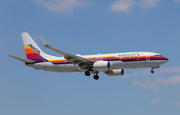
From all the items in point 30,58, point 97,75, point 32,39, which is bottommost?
point 97,75

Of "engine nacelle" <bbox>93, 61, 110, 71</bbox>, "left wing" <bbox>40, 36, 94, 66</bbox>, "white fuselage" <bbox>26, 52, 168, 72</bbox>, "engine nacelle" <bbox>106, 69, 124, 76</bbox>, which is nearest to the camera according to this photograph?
"left wing" <bbox>40, 36, 94, 66</bbox>

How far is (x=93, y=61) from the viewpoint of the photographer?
5353 centimetres

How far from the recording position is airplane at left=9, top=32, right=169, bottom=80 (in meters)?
51.7

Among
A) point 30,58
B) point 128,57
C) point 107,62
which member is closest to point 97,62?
point 107,62

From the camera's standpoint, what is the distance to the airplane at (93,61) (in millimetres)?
51656

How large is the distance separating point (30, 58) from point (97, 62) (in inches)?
582

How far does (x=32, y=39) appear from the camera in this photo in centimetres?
6150

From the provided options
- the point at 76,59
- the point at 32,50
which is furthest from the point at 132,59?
the point at 32,50

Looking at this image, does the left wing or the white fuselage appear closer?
the left wing

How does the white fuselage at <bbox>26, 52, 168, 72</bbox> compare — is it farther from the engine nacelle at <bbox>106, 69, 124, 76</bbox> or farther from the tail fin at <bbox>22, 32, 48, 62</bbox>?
the tail fin at <bbox>22, 32, 48, 62</bbox>

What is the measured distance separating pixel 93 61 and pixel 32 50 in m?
14.1

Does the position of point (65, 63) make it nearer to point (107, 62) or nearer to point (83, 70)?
point (83, 70)

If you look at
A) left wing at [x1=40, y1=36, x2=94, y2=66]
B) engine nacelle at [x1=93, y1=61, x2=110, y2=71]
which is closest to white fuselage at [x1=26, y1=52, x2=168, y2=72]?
engine nacelle at [x1=93, y1=61, x2=110, y2=71]

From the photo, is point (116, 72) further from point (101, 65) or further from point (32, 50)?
point (32, 50)
